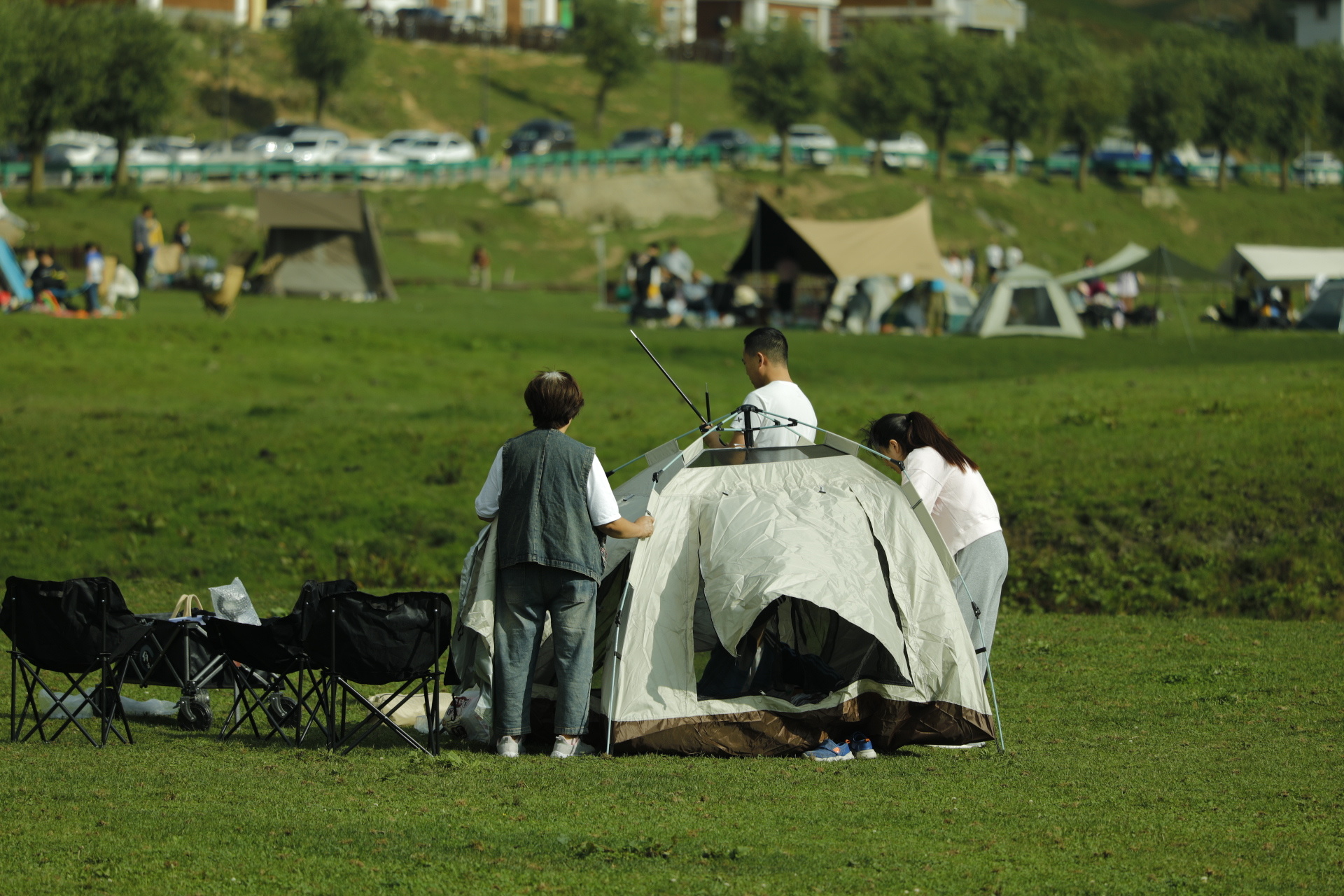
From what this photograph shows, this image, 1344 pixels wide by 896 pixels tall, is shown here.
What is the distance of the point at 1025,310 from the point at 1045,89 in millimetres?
42359

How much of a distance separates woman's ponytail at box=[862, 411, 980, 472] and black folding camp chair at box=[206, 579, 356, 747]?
118 inches

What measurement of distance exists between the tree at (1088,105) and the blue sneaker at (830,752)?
6856 cm

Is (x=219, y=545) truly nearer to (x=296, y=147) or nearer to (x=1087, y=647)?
(x=1087, y=647)

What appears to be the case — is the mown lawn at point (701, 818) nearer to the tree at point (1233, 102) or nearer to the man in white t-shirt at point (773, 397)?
the man in white t-shirt at point (773, 397)

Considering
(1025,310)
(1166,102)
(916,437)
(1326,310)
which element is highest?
(1166,102)

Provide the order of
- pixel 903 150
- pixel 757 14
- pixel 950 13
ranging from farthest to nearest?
pixel 950 13, pixel 757 14, pixel 903 150

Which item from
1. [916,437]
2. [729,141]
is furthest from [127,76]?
[916,437]

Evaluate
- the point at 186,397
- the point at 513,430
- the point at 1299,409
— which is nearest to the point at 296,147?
the point at 186,397

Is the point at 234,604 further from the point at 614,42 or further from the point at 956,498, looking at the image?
the point at 614,42

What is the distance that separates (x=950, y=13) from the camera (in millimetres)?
103812

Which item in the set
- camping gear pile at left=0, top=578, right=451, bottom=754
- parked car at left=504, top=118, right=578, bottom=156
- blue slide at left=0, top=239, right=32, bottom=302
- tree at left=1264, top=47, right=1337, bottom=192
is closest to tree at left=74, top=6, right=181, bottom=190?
parked car at left=504, top=118, right=578, bottom=156

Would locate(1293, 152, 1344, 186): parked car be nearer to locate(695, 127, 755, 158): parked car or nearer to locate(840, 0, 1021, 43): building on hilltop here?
locate(840, 0, 1021, 43): building on hilltop

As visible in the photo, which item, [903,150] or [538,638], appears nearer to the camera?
[538,638]

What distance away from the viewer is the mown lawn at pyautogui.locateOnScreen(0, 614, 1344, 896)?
5.51 m
